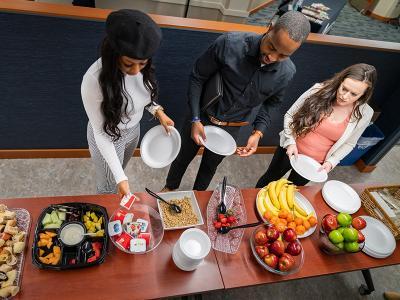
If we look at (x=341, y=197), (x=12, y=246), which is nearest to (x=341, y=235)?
(x=341, y=197)

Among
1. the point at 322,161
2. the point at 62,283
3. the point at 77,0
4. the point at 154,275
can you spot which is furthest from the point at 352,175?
the point at 77,0

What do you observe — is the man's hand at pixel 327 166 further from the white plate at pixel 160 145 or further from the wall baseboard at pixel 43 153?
the wall baseboard at pixel 43 153

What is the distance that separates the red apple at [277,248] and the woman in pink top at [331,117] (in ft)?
2.55

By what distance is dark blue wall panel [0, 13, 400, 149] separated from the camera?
202 cm

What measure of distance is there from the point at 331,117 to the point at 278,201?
0.75m

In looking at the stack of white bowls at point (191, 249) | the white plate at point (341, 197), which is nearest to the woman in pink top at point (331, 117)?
the white plate at point (341, 197)

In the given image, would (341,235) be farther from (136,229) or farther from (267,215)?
(136,229)

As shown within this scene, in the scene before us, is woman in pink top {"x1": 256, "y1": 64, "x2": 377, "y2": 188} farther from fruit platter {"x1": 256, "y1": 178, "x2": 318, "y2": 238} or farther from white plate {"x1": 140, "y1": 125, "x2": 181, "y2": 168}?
white plate {"x1": 140, "y1": 125, "x2": 181, "y2": 168}

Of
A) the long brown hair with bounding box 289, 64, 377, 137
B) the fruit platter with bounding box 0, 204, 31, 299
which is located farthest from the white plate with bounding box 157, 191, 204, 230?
the long brown hair with bounding box 289, 64, 377, 137

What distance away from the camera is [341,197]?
205 centimetres

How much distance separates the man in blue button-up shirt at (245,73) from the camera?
149 centimetres

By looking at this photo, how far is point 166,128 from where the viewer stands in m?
1.81

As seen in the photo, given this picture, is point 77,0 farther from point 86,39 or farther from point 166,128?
point 166,128

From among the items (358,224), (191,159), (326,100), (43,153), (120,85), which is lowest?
(43,153)
